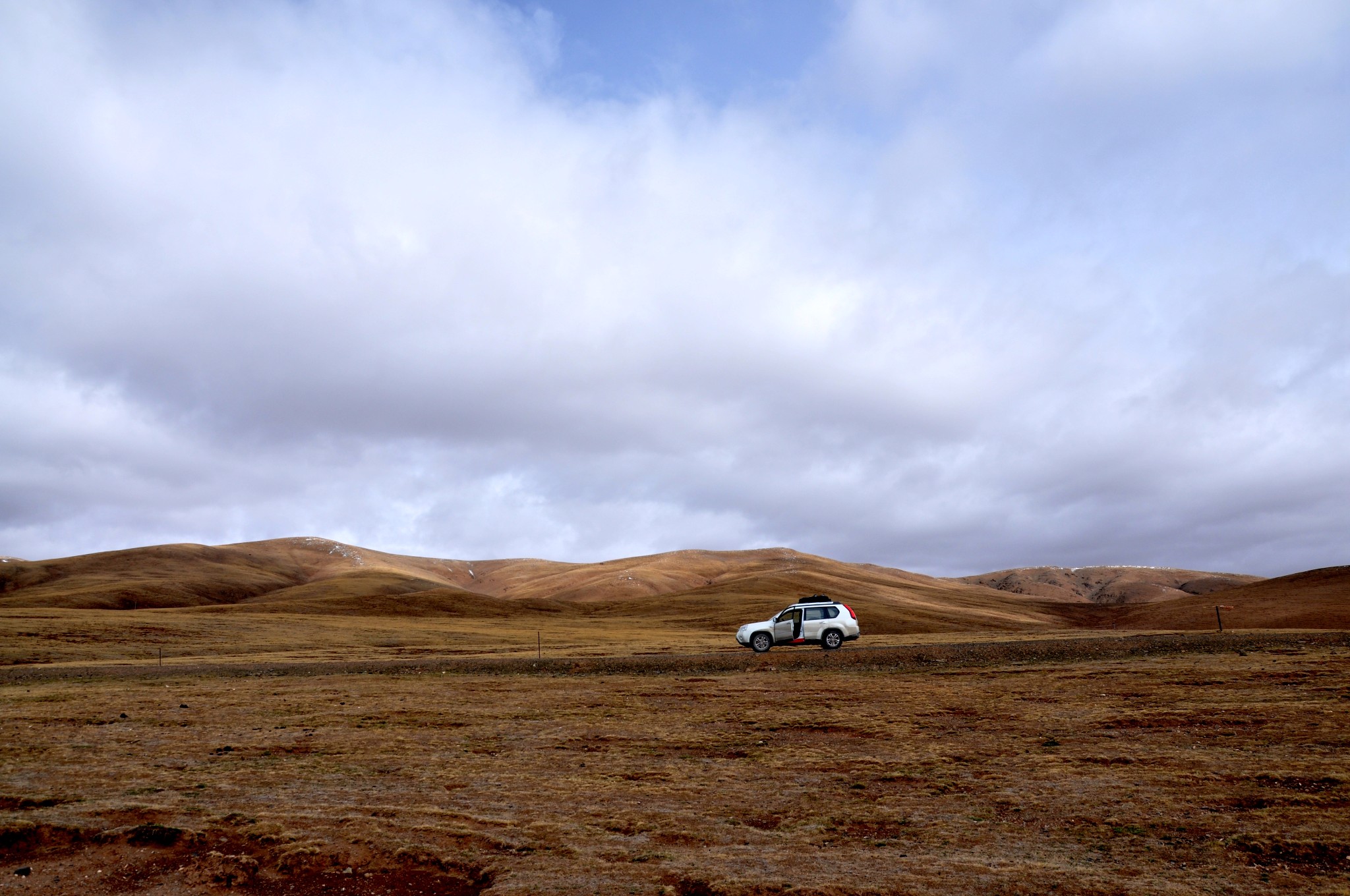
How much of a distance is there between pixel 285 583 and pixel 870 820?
6979 inches

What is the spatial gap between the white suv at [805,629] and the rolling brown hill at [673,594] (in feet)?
88.6

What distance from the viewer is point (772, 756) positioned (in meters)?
13.0

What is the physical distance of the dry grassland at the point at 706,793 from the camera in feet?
24.7

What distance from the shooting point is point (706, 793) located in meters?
10.8

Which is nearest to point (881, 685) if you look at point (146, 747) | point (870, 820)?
point (870, 820)

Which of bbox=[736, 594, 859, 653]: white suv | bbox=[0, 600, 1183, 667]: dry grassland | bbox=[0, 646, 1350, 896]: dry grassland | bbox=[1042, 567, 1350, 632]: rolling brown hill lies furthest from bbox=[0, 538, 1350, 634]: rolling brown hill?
bbox=[0, 646, 1350, 896]: dry grassland

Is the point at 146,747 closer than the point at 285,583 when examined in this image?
Yes

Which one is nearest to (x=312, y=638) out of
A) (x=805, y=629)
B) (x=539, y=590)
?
(x=805, y=629)

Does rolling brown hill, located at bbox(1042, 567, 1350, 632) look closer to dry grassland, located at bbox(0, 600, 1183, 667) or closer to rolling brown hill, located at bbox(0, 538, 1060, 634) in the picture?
rolling brown hill, located at bbox(0, 538, 1060, 634)

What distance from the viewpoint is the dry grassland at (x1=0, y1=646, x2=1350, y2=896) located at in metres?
7.54

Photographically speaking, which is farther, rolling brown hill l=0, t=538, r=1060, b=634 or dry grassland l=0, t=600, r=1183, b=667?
rolling brown hill l=0, t=538, r=1060, b=634

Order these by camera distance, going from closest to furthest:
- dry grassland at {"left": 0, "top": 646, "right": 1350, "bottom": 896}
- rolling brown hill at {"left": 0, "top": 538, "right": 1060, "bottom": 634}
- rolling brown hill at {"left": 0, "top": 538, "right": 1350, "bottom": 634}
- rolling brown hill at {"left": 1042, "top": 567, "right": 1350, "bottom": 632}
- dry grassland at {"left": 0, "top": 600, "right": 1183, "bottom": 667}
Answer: dry grassland at {"left": 0, "top": 646, "right": 1350, "bottom": 896} < dry grassland at {"left": 0, "top": 600, "right": 1183, "bottom": 667} < rolling brown hill at {"left": 1042, "top": 567, "right": 1350, "bottom": 632} < rolling brown hill at {"left": 0, "top": 538, "right": 1350, "bottom": 634} < rolling brown hill at {"left": 0, "top": 538, "right": 1060, "bottom": 634}

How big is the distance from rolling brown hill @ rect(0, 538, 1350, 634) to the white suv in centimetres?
2700

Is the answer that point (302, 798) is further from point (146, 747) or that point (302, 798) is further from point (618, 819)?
point (146, 747)
